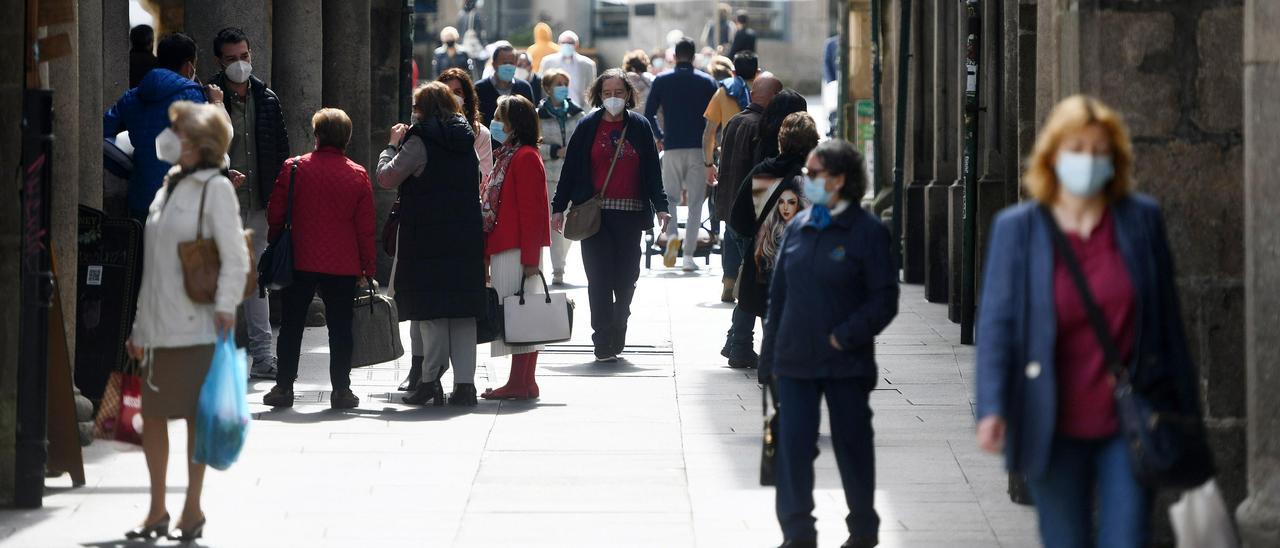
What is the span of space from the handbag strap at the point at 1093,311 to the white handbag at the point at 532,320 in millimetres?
6004

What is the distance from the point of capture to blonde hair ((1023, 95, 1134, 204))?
16.9ft

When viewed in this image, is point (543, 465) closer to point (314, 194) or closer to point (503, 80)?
point (314, 194)

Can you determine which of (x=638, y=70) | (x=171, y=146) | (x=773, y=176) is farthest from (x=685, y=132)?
(x=171, y=146)

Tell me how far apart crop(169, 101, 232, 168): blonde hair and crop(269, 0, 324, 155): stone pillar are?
6.98 meters

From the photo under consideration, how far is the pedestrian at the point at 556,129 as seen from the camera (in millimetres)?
17531

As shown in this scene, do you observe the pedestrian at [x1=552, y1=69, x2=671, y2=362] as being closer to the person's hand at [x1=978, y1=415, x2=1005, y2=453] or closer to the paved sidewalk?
the paved sidewalk

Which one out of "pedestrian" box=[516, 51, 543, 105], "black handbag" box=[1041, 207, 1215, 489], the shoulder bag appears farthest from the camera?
"pedestrian" box=[516, 51, 543, 105]

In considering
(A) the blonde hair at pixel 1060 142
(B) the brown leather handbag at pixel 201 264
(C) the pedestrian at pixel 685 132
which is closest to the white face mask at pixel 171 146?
(B) the brown leather handbag at pixel 201 264

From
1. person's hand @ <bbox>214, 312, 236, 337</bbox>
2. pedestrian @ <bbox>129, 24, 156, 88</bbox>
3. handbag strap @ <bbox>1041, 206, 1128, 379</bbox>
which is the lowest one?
person's hand @ <bbox>214, 312, 236, 337</bbox>

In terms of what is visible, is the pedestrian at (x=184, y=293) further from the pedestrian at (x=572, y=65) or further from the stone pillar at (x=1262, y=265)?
the pedestrian at (x=572, y=65)

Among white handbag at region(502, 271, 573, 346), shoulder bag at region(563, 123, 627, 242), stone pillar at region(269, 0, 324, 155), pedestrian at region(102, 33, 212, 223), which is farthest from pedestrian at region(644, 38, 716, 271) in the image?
pedestrian at region(102, 33, 212, 223)

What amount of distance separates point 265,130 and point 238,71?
1.25 ft

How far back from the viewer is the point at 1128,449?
16.8 feet

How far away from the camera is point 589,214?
12.3 meters
